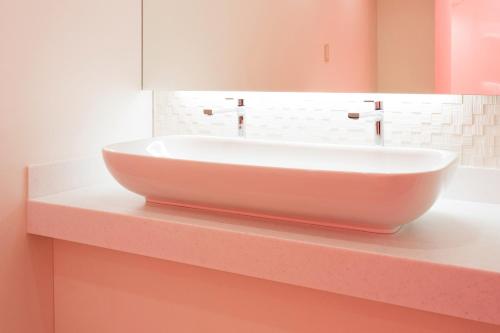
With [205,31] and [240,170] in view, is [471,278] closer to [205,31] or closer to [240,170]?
[240,170]


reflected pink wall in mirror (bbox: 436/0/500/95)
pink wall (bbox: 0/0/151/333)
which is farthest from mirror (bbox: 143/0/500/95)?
pink wall (bbox: 0/0/151/333)

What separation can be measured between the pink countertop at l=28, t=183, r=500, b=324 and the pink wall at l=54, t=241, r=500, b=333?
0.48 ft

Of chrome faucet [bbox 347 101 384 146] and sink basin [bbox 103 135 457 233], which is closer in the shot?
sink basin [bbox 103 135 457 233]

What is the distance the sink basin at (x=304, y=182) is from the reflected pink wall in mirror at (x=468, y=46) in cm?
23

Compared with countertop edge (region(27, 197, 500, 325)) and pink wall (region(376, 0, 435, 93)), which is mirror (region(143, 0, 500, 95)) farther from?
countertop edge (region(27, 197, 500, 325))

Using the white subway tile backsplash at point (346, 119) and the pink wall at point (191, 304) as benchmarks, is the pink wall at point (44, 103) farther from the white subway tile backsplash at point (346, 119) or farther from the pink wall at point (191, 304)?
the white subway tile backsplash at point (346, 119)

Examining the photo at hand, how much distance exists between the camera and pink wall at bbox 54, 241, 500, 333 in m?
1.20

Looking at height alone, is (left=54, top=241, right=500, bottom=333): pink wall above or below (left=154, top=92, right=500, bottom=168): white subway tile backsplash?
below

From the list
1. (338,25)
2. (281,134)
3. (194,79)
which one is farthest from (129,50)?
(338,25)

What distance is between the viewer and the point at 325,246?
1112 mm

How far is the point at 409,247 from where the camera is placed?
1105 mm

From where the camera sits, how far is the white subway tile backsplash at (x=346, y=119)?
149 cm

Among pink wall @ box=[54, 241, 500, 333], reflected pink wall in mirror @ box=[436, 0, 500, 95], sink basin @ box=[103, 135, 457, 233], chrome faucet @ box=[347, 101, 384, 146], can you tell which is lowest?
pink wall @ box=[54, 241, 500, 333]

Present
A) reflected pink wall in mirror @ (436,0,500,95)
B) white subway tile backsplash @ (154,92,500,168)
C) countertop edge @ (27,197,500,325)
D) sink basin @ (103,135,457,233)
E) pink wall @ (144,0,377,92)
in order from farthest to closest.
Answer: pink wall @ (144,0,377,92) → white subway tile backsplash @ (154,92,500,168) → reflected pink wall in mirror @ (436,0,500,95) → sink basin @ (103,135,457,233) → countertop edge @ (27,197,500,325)
